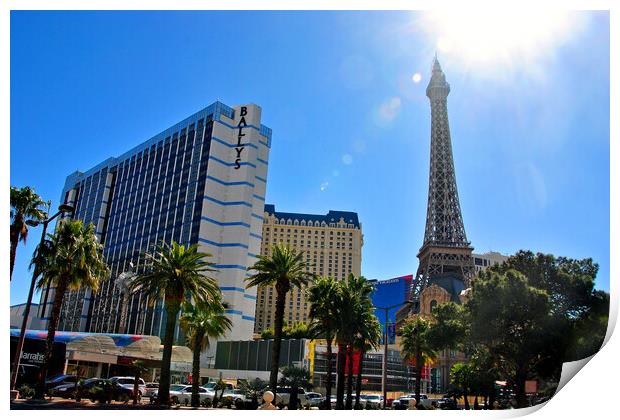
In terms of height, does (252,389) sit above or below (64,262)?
below

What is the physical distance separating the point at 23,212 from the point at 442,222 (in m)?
109

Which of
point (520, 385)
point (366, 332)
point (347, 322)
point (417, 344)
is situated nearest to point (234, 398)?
point (347, 322)

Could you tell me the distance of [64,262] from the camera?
119 feet

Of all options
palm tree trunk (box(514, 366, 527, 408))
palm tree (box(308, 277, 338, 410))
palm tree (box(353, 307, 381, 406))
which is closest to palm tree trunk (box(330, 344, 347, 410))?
palm tree (box(308, 277, 338, 410))

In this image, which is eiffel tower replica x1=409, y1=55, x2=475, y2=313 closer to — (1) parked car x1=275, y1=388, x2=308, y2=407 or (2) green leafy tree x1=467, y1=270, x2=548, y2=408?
(1) parked car x1=275, y1=388, x2=308, y2=407

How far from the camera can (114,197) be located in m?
135

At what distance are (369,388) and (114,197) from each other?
279 ft

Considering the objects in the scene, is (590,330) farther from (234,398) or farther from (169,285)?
(169,285)

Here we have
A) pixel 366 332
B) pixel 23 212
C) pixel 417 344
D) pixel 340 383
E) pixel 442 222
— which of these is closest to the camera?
pixel 23 212

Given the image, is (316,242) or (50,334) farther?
(316,242)

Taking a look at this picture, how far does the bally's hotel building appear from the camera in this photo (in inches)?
3935

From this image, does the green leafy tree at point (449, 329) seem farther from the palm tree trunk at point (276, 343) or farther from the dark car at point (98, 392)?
the dark car at point (98, 392)

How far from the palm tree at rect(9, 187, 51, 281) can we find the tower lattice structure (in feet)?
313
